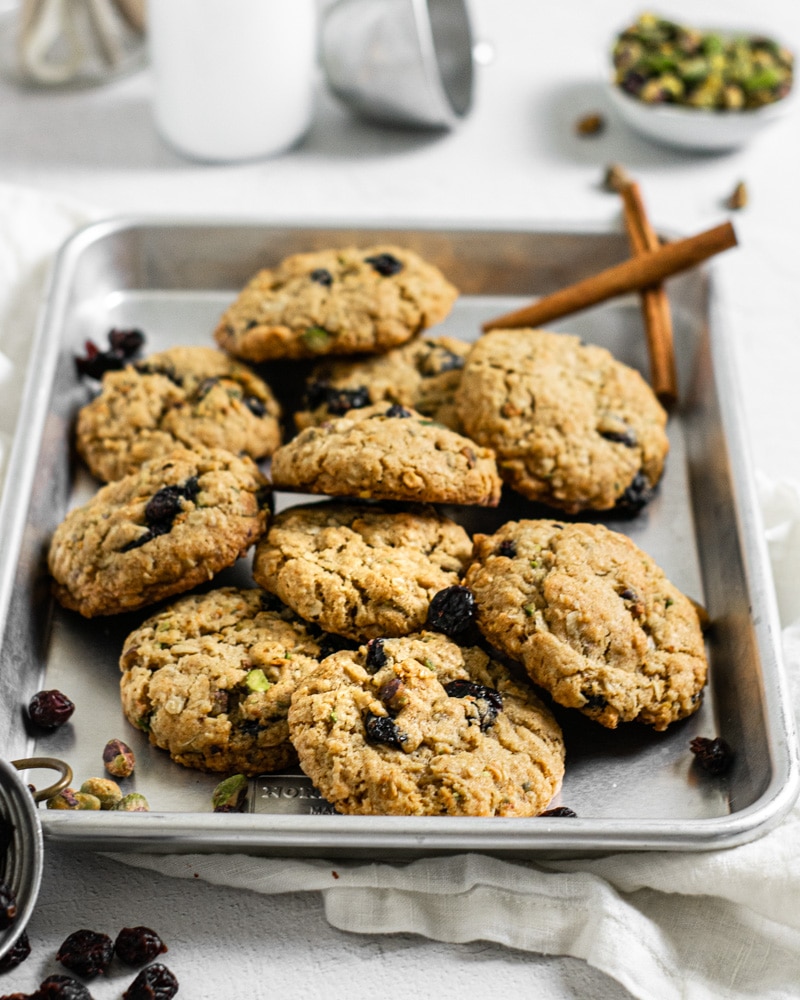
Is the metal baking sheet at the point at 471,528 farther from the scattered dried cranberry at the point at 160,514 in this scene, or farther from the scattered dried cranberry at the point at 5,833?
the scattered dried cranberry at the point at 160,514

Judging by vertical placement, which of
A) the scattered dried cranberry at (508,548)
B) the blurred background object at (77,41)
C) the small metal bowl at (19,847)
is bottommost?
the scattered dried cranberry at (508,548)

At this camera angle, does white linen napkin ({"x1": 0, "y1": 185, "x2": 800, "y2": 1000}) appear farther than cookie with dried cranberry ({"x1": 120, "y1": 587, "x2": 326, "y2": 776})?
No

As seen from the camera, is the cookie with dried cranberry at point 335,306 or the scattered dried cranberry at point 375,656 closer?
the scattered dried cranberry at point 375,656

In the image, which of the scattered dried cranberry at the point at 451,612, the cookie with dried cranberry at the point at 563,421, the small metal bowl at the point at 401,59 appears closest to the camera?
the scattered dried cranberry at the point at 451,612

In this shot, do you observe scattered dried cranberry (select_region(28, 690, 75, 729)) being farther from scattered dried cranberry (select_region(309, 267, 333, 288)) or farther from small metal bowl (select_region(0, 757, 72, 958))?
scattered dried cranberry (select_region(309, 267, 333, 288))

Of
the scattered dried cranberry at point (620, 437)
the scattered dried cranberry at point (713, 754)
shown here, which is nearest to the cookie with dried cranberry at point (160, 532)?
the scattered dried cranberry at point (620, 437)

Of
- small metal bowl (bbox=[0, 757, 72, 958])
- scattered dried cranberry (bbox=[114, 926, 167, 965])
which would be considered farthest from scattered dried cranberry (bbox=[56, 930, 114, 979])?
small metal bowl (bbox=[0, 757, 72, 958])

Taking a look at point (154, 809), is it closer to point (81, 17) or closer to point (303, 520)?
point (303, 520)
